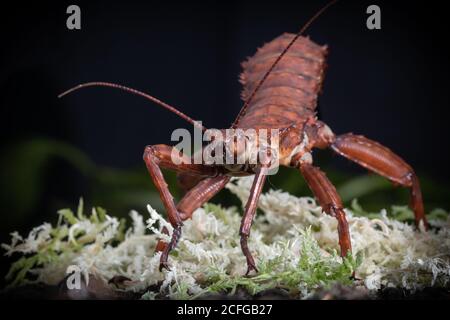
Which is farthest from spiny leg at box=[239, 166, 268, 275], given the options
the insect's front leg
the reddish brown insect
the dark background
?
the dark background

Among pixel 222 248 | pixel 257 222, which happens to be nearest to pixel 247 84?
pixel 257 222

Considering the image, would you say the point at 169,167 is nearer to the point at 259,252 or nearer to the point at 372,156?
the point at 259,252

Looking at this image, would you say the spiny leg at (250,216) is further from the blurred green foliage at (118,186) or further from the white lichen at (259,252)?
the blurred green foliage at (118,186)

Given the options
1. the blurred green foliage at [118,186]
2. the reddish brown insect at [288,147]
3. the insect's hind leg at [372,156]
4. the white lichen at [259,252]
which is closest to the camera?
the white lichen at [259,252]

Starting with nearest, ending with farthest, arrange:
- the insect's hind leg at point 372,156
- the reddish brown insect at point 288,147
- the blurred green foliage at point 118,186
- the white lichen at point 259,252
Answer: the white lichen at point 259,252 < the reddish brown insect at point 288,147 < the insect's hind leg at point 372,156 < the blurred green foliage at point 118,186

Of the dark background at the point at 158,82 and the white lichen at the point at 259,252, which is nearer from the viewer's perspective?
the white lichen at the point at 259,252

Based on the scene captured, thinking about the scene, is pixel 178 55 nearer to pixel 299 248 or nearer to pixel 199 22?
pixel 199 22

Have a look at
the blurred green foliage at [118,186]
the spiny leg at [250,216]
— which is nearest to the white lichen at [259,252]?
the spiny leg at [250,216]
